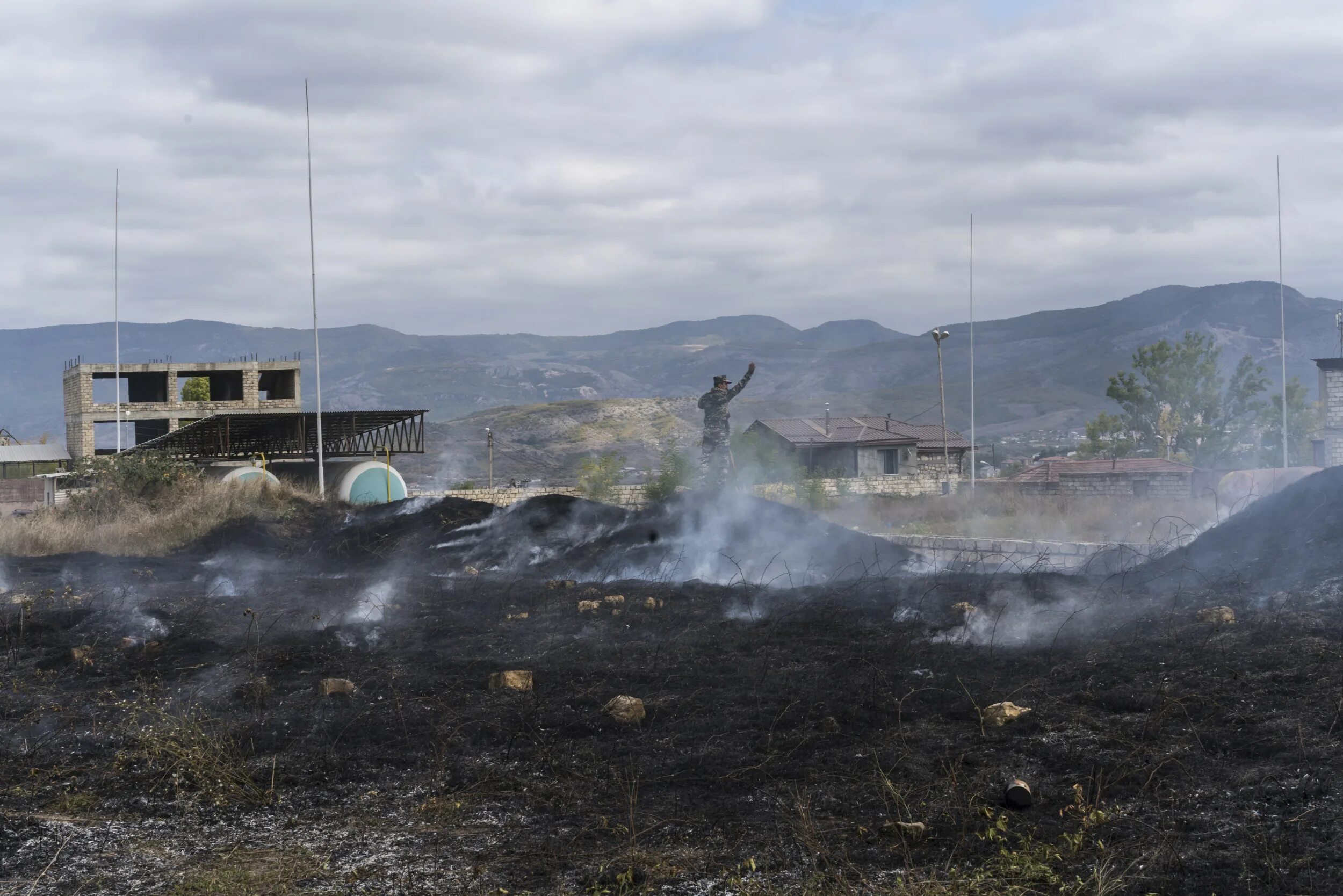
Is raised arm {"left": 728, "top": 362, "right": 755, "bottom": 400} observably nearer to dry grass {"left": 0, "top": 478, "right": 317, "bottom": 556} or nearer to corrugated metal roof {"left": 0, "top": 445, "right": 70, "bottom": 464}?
dry grass {"left": 0, "top": 478, "right": 317, "bottom": 556}

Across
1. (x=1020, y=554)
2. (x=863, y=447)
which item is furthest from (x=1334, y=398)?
(x=863, y=447)

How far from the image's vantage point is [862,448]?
56312mm

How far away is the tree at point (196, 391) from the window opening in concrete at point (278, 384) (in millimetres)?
2684

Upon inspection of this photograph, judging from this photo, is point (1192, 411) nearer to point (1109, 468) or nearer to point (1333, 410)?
point (1109, 468)

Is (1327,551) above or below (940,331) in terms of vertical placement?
below

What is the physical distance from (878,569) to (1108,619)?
6081 millimetres

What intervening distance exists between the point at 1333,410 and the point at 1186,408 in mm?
24948

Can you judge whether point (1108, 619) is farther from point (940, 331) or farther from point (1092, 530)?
point (940, 331)

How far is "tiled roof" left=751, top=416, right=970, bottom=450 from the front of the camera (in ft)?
186

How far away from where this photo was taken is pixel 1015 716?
27.1ft

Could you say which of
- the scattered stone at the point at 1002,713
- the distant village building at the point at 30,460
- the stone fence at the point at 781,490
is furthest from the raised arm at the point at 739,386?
the distant village building at the point at 30,460

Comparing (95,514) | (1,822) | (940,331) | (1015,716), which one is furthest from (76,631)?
(940,331)

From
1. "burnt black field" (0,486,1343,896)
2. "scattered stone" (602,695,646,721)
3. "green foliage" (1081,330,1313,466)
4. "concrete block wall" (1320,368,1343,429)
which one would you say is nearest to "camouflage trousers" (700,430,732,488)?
"burnt black field" (0,486,1343,896)

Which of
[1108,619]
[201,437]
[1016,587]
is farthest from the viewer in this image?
[201,437]
